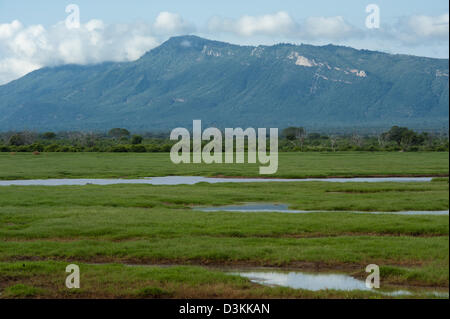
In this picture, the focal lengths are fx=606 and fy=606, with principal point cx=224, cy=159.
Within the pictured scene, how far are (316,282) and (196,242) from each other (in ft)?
15.3

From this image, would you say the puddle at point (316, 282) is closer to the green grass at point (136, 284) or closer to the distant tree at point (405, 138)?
the green grass at point (136, 284)

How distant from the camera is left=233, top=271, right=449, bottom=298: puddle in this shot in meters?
12.7

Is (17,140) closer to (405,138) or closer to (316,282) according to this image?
(405,138)

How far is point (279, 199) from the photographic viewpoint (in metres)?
30.3

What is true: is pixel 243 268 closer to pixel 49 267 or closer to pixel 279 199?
pixel 49 267

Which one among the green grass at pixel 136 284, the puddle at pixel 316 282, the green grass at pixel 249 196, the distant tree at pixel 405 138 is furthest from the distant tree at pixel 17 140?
the puddle at pixel 316 282

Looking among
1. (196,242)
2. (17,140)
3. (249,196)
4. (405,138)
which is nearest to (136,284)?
(196,242)

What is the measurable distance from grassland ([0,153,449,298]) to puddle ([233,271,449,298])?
0.48 meters

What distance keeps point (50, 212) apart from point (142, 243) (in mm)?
7544

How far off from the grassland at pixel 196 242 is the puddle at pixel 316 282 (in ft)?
1.57

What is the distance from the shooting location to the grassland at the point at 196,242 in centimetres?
1308

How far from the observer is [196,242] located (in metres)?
17.2

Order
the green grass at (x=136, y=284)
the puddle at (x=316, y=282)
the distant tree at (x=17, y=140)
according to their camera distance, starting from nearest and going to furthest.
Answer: the green grass at (x=136, y=284)
the puddle at (x=316, y=282)
the distant tree at (x=17, y=140)
